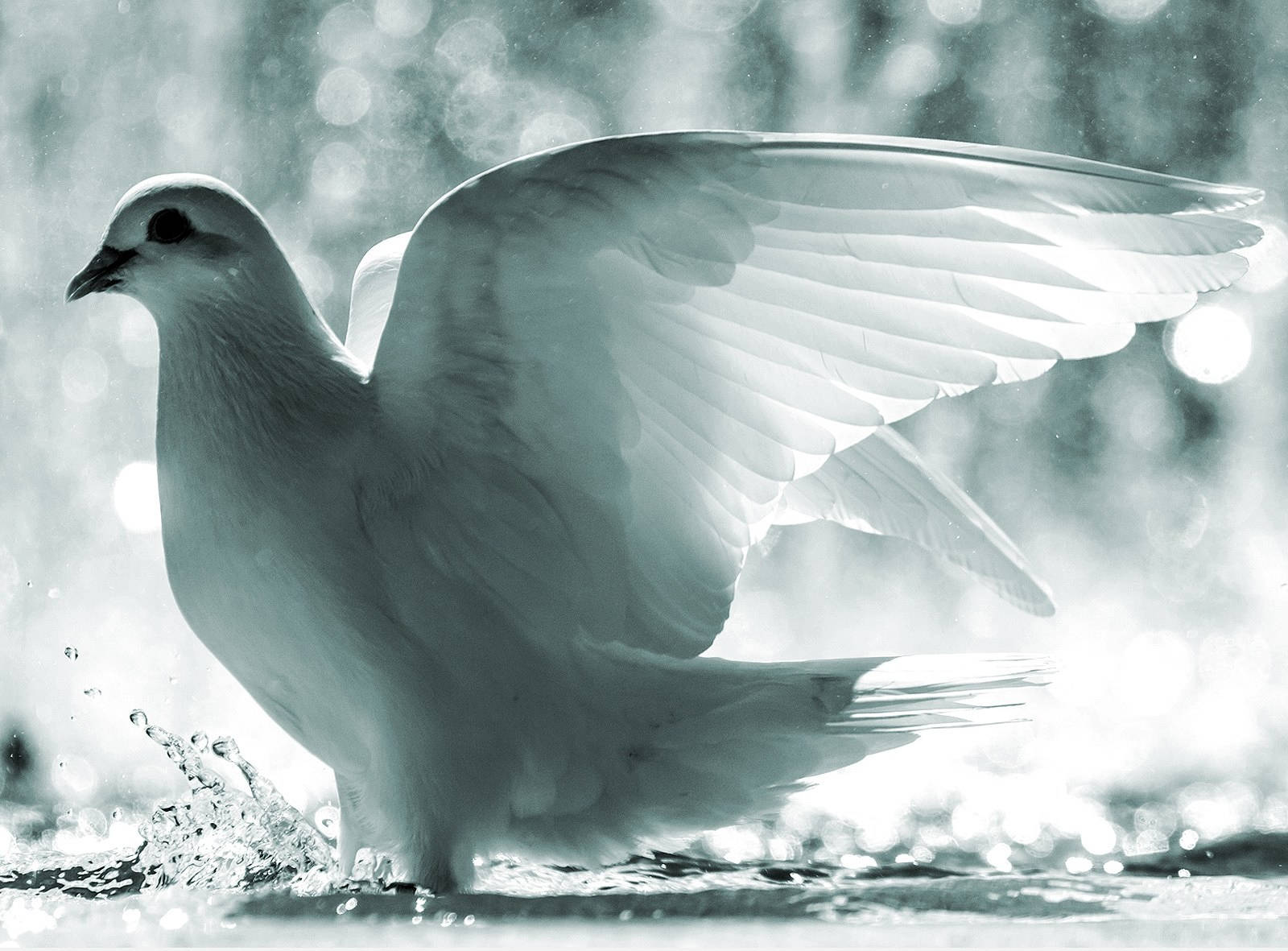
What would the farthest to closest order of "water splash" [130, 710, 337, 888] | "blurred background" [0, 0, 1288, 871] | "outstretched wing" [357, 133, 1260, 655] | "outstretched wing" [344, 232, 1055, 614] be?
"blurred background" [0, 0, 1288, 871] → "outstretched wing" [344, 232, 1055, 614] → "water splash" [130, 710, 337, 888] → "outstretched wing" [357, 133, 1260, 655]

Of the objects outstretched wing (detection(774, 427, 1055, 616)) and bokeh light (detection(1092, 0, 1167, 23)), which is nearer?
outstretched wing (detection(774, 427, 1055, 616))

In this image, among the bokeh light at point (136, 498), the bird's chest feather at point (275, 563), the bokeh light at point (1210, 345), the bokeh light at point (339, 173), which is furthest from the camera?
the bokeh light at point (1210, 345)

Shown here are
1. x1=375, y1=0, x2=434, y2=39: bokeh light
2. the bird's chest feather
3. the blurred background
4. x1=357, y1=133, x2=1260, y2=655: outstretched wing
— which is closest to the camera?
x1=357, y1=133, x2=1260, y2=655: outstretched wing

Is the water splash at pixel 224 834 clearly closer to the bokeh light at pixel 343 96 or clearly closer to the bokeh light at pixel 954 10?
the bokeh light at pixel 343 96

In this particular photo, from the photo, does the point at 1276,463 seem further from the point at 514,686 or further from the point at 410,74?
the point at 514,686

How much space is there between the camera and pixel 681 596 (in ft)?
6.67

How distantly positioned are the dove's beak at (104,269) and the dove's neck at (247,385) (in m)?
0.09

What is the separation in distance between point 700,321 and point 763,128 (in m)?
3.34

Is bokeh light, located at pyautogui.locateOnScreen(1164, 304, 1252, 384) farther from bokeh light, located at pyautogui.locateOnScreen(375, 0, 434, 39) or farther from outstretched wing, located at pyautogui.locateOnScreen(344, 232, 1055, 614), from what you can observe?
outstretched wing, located at pyautogui.locateOnScreen(344, 232, 1055, 614)

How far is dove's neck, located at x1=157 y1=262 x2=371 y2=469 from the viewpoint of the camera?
Result: 6.28 ft

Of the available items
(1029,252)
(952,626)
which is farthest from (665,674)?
(952,626)

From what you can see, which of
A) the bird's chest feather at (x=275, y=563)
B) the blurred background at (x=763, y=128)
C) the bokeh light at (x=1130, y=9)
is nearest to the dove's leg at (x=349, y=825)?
the bird's chest feather at (x=275, y=563)

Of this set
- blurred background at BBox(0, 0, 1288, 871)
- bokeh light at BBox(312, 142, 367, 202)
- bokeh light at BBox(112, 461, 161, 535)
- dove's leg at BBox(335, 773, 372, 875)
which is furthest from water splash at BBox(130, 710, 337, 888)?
bokeh light at BBox(312, 142, 367, 202)

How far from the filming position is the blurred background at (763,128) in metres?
4.43
